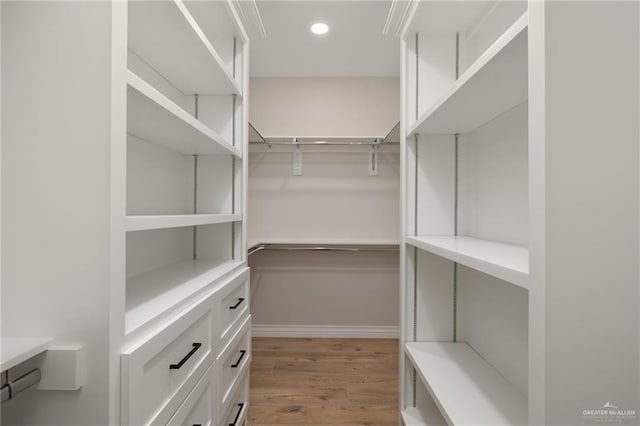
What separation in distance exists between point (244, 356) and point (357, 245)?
47.6 inches

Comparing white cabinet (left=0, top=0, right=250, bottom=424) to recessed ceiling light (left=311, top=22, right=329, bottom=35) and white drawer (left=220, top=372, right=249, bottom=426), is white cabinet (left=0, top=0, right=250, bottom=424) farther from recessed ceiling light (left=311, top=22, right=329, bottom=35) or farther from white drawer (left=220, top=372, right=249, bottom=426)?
recessed ceiling light (left=311, top=22, right=329, bottom=35)

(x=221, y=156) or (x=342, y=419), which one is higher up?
(x=221, y=156)

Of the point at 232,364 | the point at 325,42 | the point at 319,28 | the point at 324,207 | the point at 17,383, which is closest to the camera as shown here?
the point at 17,383

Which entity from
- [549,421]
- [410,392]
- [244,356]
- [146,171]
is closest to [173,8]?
[146,171]

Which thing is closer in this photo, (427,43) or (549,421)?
(549,421)

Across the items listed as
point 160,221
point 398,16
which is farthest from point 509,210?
point 160,221

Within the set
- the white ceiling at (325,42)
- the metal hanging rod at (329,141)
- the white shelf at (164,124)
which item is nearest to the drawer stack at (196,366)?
the white shelf at (164,124)

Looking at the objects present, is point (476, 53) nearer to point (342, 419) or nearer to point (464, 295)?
point (464, 295)

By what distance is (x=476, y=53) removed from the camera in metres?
1.41

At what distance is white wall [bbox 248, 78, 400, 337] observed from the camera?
2801mm

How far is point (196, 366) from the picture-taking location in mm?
1046

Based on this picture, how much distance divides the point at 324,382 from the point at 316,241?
1.03 m

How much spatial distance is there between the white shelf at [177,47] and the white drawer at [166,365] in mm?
909

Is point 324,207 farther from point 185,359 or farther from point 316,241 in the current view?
point 185,359
